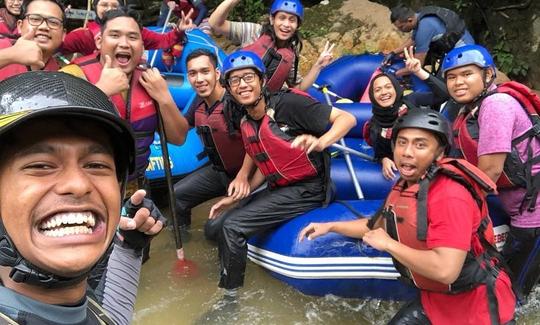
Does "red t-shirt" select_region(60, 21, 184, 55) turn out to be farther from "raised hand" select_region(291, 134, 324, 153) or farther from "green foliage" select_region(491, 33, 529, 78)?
"green foliage" select_region(491, 33, 529, 78)

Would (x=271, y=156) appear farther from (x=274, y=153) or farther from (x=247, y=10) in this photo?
(x=247, y=10)

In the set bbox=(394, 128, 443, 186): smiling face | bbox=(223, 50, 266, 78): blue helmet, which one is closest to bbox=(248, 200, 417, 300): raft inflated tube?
bbox=(394, 128, 443, 186): smiling face

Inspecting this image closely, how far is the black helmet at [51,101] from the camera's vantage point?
92 centimetres

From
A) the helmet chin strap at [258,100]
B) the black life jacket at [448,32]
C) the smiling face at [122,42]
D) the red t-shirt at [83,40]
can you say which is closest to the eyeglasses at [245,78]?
the helmet chin strap at [258,100]

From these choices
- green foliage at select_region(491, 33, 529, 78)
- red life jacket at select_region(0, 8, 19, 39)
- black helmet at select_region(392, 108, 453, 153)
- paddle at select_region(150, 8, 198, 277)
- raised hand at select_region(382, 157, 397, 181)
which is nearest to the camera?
black helmet at select_region(392, 108, 453, 153)

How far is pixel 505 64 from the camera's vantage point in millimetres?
8055

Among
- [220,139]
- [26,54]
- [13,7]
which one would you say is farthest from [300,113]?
[13,7]

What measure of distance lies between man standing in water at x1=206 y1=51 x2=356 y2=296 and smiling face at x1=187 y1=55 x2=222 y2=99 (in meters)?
0.45

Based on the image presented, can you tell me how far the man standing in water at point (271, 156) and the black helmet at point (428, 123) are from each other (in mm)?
805

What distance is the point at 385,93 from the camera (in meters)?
3.98

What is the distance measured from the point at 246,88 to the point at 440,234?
1782 mm

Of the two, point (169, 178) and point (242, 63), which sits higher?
point (242, 63)

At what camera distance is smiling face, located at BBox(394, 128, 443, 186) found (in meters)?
2.48

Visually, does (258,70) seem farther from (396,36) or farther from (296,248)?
(396,36)
